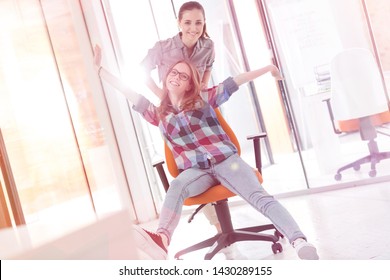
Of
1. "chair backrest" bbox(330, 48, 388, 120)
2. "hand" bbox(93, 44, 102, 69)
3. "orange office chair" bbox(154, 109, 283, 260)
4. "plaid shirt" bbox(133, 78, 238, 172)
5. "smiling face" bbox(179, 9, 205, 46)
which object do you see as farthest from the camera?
"chair backrest" bbox(330, 48, 388, 120)

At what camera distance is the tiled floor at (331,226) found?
1.90 metres

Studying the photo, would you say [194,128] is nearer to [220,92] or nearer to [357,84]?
[220,92]

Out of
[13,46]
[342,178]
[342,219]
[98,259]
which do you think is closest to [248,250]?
Answer: [342,219]

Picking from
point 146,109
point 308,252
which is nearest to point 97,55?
point 146,109

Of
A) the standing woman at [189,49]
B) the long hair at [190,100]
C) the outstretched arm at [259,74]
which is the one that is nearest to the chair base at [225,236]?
the standing woman at [189,49]

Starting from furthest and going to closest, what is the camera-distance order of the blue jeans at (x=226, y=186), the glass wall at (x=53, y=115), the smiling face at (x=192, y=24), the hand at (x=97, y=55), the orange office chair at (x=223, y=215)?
the glass wall at (x=53, y=115), the smiling face at (x=192, y=24), the hand at (x=97, y=55), the orange office chair at (x=223, y=215), the blue jeans at (x=226, y=186)

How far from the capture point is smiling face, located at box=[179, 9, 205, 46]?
2.53m

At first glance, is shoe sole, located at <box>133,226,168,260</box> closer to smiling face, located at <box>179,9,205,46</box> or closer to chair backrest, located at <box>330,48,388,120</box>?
smiling face, located at <box>179,9,205,46</box>

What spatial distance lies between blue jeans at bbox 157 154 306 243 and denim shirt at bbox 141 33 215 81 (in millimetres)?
711

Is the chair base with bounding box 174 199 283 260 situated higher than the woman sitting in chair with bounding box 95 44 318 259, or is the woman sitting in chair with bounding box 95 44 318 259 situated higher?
the woman sitting in chair with bounding box 95 44 318 259

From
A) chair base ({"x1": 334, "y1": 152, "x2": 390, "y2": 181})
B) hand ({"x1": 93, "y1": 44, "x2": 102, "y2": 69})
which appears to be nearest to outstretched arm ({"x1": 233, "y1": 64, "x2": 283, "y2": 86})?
hand ({"x1": 93, "y1": 44, "x2": 102, "y2": 69})

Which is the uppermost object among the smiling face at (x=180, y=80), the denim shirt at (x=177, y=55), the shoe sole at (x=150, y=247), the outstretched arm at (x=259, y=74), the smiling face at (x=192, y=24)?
the smiling face at (x=192, y=24)

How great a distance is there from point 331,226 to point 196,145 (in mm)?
755

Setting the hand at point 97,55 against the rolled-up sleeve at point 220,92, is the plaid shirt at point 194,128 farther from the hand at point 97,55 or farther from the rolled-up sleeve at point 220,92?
the hand at point 97,55
